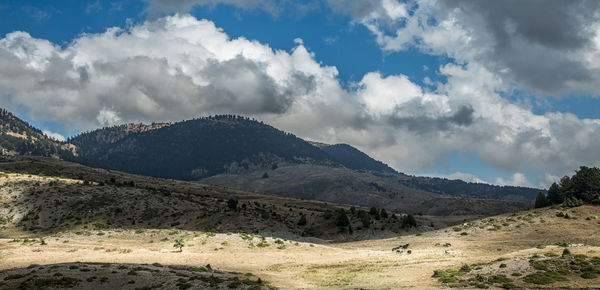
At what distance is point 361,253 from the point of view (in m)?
62.2

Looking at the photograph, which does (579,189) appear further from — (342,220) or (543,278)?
(543,278)

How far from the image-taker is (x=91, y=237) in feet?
235

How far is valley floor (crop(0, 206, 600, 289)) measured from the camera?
39.6 meters

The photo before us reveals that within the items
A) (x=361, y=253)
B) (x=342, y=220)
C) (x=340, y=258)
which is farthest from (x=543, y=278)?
(x=342, y=220)

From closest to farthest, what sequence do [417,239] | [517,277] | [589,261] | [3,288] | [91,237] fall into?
[3,288], [517,277], [589,261], [91,237], [417,239]

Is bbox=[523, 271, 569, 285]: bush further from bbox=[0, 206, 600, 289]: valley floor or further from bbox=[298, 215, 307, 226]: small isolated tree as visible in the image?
bbox=[298, 215, 307, 226]: small isolated tree

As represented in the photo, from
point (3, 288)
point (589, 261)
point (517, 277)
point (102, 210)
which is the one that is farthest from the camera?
point (102, 210)

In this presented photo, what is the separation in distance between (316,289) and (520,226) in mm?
56806

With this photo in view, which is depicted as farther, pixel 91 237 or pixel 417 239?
pixel 417 239

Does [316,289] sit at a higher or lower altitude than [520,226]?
lower

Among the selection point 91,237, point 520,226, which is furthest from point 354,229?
point 91,237

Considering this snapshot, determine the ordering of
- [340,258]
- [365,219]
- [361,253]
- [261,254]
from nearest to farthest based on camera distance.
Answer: [340,258] < [261,254] < [361,253] < [365,219]

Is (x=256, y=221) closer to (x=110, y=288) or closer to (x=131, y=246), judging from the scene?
(x=131, y=246)

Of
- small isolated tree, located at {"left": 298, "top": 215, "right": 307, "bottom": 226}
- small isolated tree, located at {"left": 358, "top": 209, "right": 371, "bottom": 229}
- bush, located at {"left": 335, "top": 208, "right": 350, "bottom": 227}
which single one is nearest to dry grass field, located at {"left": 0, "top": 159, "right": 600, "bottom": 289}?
small isolated tree, located at {"left": 298, "top": 215, "right": 307, "bottom": 226}
